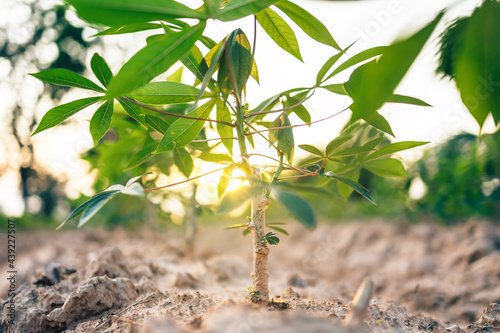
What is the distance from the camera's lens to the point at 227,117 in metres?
0.94

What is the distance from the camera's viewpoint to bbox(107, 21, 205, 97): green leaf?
0.58m

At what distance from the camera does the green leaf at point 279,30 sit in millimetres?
833

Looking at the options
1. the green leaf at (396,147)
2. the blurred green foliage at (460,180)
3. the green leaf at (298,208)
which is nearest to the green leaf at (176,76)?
the green leaf at (396,147)

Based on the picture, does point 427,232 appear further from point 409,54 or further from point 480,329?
point 409,54

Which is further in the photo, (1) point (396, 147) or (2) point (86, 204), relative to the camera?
(1) point (396, 147)

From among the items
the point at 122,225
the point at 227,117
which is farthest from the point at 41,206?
the point at 227,117

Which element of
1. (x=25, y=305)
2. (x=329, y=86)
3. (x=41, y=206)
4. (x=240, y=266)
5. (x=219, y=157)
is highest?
(x=329, y=86)

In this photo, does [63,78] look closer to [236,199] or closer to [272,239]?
[236,199]

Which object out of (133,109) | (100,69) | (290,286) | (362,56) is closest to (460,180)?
(290,286)

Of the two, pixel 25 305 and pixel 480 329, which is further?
pixel 25 305

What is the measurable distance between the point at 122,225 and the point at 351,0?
540cm

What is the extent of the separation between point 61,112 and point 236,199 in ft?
1.90

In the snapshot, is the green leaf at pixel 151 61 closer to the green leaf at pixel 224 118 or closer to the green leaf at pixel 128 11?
the green leaf at pixel 128 11

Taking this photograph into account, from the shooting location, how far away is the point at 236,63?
2.40ft
